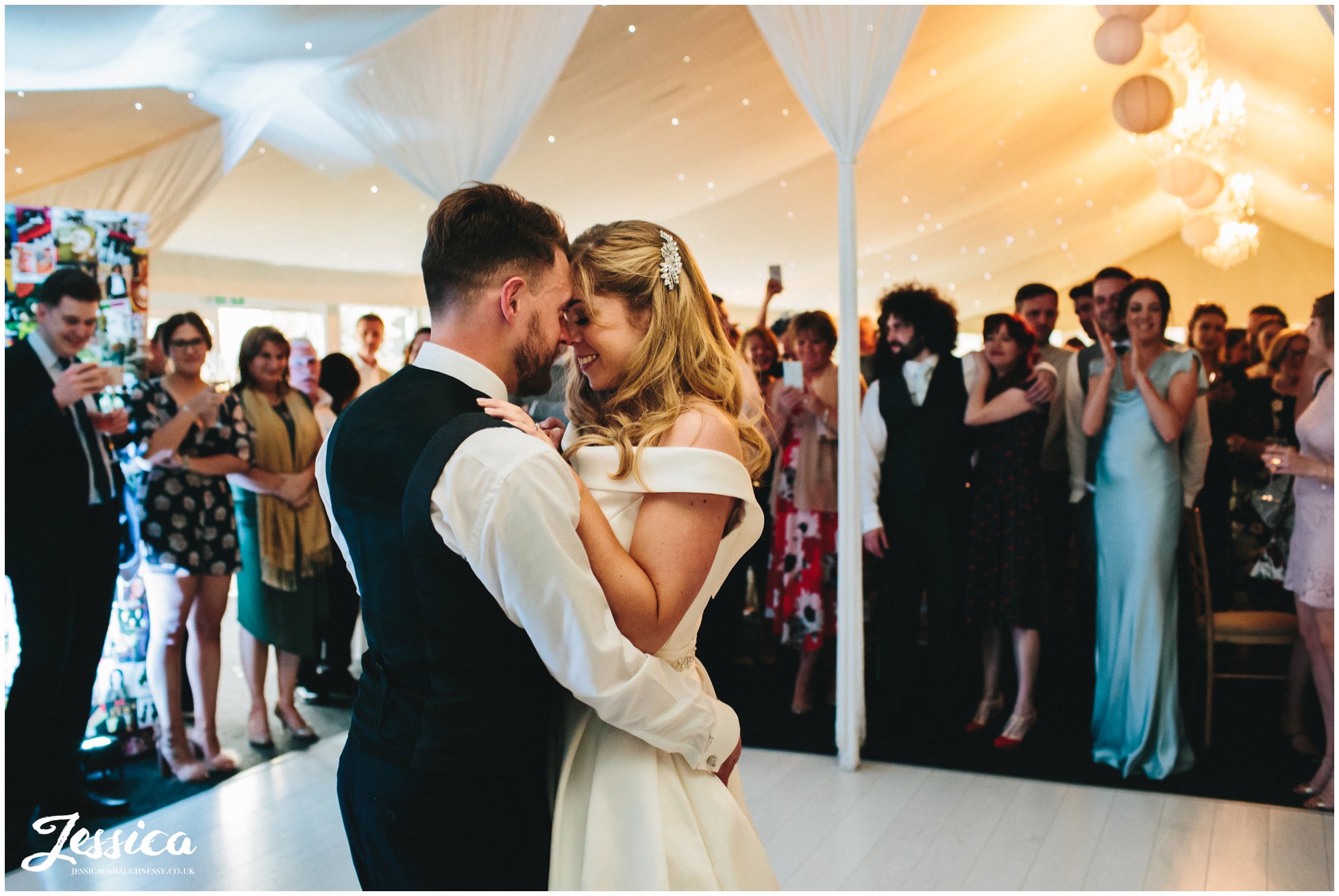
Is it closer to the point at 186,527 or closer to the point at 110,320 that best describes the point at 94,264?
the point at 110,320

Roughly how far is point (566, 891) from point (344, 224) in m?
4.03

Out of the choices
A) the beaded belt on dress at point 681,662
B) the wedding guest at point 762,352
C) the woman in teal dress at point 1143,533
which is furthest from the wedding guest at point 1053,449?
the beaded belt on dress at point 681,662

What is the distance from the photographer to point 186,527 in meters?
3.45

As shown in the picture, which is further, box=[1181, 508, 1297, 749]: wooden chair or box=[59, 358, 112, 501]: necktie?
box=[1181, 508, 1297, 749]: wooden chair

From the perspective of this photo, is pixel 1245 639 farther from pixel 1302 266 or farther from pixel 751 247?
pixel 1302 266

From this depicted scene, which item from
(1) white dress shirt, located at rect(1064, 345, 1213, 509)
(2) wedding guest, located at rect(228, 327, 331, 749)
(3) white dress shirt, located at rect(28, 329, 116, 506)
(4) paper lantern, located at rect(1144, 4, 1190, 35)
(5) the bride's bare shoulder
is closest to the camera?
(5) the bride's bare shoulder

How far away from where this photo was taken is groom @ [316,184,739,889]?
1241 mm

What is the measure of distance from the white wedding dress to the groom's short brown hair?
286 millimetres

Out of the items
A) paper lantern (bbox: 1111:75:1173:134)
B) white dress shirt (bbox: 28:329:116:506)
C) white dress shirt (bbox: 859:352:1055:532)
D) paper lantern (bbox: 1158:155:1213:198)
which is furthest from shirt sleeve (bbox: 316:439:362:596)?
paper lantern (bbox: 1158:155:1213:198)

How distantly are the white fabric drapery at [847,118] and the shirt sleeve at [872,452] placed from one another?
391 millimetres

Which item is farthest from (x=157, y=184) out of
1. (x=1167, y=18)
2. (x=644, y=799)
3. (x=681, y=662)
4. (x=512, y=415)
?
(x=1167, y=18)

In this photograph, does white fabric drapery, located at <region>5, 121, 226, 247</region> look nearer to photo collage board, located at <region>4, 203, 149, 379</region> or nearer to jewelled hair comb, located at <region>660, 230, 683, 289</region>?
photo collage board, located at <region>4, 203, 149, 379</region>

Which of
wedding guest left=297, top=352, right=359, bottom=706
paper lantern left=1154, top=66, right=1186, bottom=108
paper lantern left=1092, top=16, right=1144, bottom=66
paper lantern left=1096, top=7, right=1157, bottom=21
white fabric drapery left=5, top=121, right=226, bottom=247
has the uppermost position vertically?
paper lantern left=1154, top=66, right=1186, bottom=108

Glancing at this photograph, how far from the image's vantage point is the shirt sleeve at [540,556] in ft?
4.00
